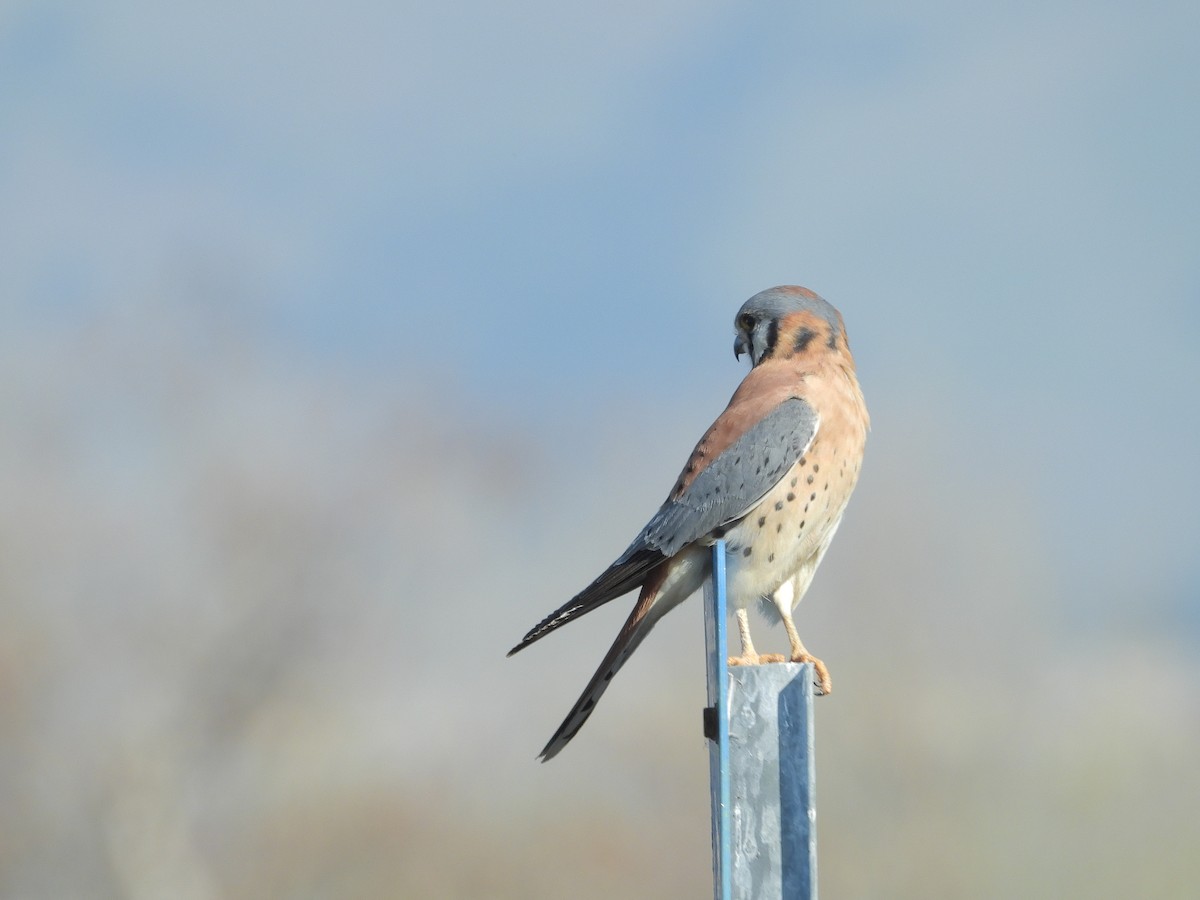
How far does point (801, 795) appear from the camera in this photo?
9.29ft

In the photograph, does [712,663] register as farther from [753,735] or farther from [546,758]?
[546,758]

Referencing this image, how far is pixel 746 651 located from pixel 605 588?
1.58 feet

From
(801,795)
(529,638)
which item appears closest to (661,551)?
(529,638)

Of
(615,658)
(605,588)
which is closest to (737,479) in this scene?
(605,588)

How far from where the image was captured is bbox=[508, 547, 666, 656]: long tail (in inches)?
140

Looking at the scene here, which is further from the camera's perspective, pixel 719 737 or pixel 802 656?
pixel 802 656

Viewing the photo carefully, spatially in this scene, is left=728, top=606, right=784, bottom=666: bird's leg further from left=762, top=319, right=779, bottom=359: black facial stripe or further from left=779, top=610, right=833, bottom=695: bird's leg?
left=762, top=319, right=779, bottom=359: black facial stripe

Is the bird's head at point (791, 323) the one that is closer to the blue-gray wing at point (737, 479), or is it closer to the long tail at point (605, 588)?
the blue-gray wing at point (737, 479)

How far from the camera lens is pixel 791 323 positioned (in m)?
3.92

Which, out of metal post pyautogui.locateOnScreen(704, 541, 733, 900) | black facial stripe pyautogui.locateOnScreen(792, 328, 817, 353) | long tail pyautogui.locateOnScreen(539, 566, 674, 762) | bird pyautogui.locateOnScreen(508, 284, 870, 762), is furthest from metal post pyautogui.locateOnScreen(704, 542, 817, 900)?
black facial stripe pyautogui.locateOnScreen(792, 328, 817, 353)

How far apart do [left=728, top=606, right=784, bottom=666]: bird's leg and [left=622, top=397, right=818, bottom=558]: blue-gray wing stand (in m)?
0.28

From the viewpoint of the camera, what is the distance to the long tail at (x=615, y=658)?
365 centimetres

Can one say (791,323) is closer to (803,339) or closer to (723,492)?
(803,339)

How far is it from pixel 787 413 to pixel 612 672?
0.97 m
